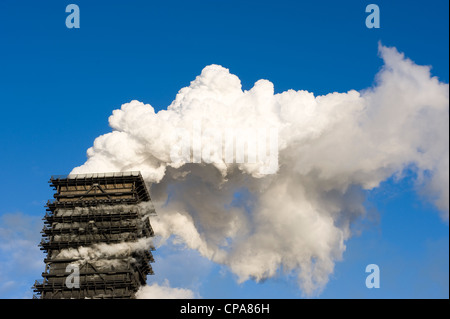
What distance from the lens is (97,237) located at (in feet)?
419

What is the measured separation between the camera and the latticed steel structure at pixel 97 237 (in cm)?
12344

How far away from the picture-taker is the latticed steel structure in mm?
123438
